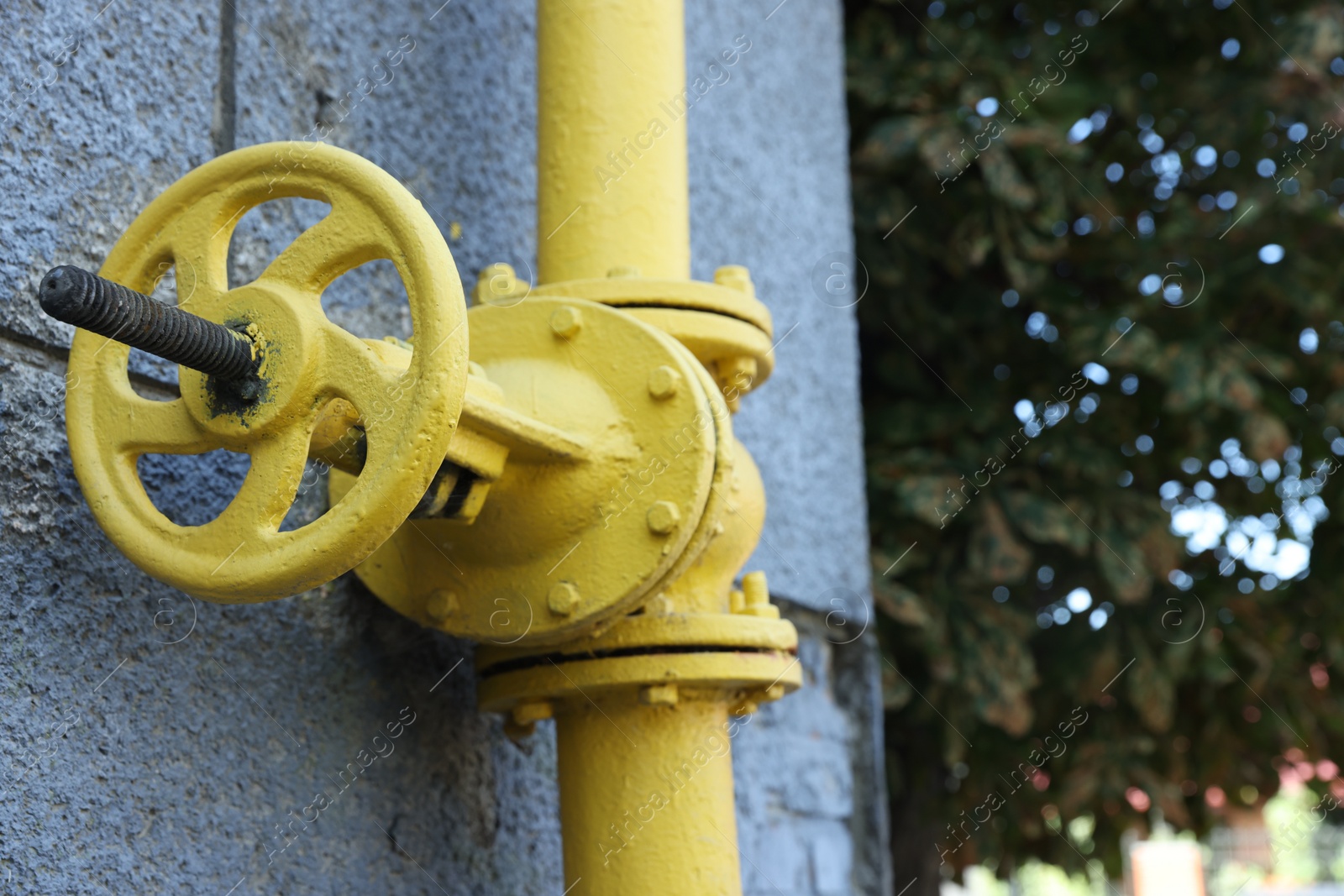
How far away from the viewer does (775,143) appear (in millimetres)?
2311

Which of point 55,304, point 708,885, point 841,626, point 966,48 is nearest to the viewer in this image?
point 55,304

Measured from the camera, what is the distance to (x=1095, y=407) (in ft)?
10.6

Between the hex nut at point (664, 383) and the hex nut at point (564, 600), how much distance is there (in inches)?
7.6

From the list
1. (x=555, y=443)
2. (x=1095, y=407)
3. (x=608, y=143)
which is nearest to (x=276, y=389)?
(x=555, y=443)

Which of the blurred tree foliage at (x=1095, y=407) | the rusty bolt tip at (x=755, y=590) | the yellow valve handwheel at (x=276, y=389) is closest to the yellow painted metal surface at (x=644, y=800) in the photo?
the rusty bolt tip at (x=755, y=590)

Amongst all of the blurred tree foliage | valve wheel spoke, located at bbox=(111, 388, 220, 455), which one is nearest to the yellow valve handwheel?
valve wheel spoke, located at bbox=(111, 388, 220, 455)

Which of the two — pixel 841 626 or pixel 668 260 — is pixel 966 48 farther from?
pixel 668 260

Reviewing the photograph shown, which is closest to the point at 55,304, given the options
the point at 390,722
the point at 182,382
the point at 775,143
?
the point at 182,382

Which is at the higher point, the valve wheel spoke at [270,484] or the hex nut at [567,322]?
the valve wheel spoke at [270,484]

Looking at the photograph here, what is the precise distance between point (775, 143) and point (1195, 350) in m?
1.17

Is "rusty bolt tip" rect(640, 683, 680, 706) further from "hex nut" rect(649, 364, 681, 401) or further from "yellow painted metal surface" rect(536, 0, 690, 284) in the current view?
"yellow painted metal surface" rect(536, 0, 690, 284)

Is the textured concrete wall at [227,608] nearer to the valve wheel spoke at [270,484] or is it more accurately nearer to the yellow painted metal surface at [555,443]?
the yellow painted metal surface at [555,443]

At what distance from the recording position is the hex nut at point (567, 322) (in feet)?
3.98

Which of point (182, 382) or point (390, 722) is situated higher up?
point (182, 382)
